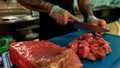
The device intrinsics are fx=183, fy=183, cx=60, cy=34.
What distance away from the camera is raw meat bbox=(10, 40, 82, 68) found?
84 centimetres

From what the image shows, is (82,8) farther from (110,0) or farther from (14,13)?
(110,0)

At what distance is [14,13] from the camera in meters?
2.58

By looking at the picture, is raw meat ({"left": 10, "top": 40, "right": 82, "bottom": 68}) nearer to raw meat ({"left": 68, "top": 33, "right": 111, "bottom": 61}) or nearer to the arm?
raw meat ({"left": 68, "top": 33, "right": 111, "bottom": 61})

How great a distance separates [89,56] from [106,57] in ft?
0.44

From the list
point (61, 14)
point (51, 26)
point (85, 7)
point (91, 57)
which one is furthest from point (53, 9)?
point (85, 7)

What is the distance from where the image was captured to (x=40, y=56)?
882mm

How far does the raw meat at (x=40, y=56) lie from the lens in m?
0.84

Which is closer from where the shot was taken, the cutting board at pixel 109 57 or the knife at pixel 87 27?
the cutting board at pixel 109 57

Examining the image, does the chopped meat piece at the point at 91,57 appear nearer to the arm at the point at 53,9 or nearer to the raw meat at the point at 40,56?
the raw meat at the point at 40,56

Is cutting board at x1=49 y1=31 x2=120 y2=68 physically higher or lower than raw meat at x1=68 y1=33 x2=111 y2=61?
lower

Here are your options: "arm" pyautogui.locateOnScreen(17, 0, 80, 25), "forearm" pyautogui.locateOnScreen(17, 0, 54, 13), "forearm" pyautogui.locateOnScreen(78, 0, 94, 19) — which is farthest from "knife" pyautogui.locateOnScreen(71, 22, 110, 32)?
"forearm" pyautogui.locateOnScreen(78, 0, 94, 19)

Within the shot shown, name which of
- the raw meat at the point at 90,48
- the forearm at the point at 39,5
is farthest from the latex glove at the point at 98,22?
the forearm at the point at 39,5

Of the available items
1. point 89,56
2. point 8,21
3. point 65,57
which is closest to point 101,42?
point 89,56

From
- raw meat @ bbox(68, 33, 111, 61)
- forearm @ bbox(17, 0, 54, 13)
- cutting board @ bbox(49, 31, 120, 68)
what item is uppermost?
forearm @ bbox(17, 0, 54, 13)
